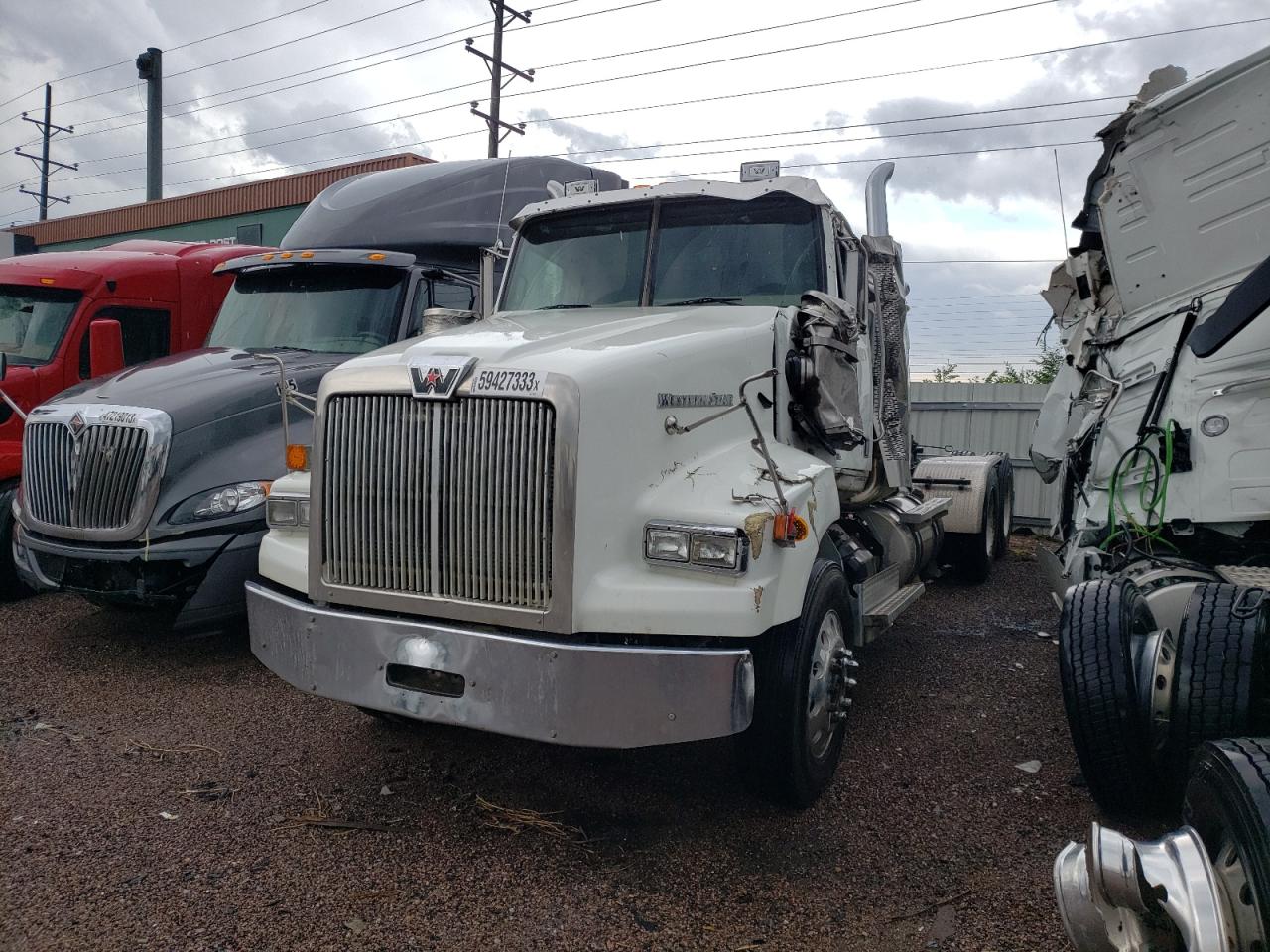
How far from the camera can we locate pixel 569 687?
10.2 ft

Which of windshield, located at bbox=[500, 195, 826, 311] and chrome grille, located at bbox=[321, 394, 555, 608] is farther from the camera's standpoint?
windshield, located at bbox=[500, 195, 826, 311]

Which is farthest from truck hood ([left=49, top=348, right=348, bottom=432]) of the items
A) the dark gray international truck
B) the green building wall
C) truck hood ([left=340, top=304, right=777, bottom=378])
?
the green building wall

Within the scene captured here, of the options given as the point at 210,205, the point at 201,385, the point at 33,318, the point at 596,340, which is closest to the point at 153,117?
the point at 210,205

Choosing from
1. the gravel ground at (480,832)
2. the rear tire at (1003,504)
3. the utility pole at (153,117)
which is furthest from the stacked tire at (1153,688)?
the utility pole at (153,117)

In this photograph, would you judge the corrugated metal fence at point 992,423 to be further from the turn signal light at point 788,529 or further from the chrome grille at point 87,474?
the chrome grille at point 87,474

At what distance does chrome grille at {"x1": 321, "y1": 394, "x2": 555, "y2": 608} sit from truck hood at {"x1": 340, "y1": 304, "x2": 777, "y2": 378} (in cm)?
21

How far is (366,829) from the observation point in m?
3.68

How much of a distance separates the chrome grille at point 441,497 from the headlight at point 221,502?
2133 millimetres

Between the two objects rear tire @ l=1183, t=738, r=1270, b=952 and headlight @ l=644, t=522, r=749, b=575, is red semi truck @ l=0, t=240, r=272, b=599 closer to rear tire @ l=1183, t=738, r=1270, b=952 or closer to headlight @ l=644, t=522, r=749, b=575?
headlight @ l=644, t=522, r=749, b=575

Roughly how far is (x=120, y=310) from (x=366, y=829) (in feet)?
19.7

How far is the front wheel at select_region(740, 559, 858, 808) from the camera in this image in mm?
3584

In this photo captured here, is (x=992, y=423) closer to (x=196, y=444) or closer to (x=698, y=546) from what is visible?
(x=196, y=444)

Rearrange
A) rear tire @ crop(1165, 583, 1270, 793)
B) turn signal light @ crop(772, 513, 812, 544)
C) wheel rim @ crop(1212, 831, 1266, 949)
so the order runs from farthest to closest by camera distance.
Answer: rear tire @ crop(1165, 583, 1270, 793) → turn signal light @ crop(772, 513, 812, 544) → wheel rim @ crop(1212, 831, 1266, 949)

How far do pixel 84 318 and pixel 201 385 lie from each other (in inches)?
105
